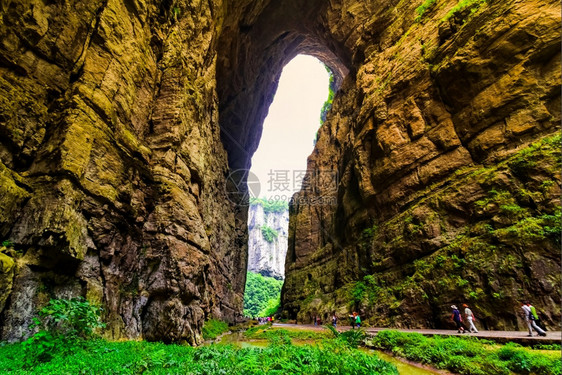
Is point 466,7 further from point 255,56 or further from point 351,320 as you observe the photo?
point 255,56

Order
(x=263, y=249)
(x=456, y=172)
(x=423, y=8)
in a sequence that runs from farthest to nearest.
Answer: (x=263, y=249) < (x=423, y=8) < (x=456, y=172)

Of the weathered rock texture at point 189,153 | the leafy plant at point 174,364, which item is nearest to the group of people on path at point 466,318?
the weathered rock texture at point 189,153

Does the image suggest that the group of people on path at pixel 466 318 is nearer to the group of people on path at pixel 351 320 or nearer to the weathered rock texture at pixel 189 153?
the weathered rock texture at pixel 189 153

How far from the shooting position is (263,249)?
102938 mm

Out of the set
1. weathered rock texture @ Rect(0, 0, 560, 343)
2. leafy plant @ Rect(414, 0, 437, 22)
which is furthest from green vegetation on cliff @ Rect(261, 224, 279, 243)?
leafy plant @ Rect(414, 0, 437, 22)

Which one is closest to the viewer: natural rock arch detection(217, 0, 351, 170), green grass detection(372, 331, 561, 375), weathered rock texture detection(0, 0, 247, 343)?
green grass detection(372, 331, 561, 375)

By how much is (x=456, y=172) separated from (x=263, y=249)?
311 feet

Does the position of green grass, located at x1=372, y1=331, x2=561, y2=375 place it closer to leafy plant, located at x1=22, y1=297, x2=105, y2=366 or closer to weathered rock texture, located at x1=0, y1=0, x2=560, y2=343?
weathered rock texture, located at x1=0, y1=0, x2=560, y2=343

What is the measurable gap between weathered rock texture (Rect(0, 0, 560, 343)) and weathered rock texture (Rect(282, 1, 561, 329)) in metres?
0.08

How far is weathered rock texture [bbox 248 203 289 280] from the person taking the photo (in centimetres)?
9844

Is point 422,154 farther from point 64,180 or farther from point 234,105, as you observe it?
point 234,105

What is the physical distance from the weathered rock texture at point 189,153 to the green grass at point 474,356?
340 centimetres

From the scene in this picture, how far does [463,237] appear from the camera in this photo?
11.3m

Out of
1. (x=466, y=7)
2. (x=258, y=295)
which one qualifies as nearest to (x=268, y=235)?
(x=258, y=295)
